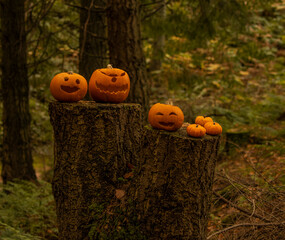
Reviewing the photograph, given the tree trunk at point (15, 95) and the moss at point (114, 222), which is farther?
the tree trunk at point (15, 95)

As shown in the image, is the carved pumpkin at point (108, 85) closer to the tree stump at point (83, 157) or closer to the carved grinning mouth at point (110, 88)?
the carved grinning mouth at point (110, 88)

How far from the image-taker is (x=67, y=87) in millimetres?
2568

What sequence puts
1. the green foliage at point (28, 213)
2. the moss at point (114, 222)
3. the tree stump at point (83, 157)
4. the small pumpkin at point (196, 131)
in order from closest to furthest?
the small pumpkin at point (196, 131), the moss at point (114, 222), the tree stump at point (83, 157), the green foliage at point (28, 213)

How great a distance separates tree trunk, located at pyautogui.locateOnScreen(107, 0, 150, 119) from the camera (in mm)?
4100

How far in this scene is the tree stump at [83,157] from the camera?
2.55 m

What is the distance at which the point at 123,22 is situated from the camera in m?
4.14

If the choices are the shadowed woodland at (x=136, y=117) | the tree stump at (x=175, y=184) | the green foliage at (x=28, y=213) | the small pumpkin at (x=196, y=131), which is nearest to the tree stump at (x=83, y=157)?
the shadowed woodland at (x=136, y=117)

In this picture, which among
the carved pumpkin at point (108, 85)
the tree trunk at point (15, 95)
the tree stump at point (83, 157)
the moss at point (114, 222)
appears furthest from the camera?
the tree trunk at point (15, 95)

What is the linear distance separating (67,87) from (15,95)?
335 cm

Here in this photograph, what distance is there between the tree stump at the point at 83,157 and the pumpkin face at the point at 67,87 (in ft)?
0.29

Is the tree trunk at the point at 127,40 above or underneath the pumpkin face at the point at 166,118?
above

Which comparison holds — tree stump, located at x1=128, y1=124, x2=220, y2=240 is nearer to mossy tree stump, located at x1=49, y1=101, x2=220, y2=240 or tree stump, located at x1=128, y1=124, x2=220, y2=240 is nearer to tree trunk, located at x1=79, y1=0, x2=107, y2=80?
mossy tree stump, located at x1=49, y1=101, x2=220, y2=240

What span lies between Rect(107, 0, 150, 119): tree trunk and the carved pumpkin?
1.57 m

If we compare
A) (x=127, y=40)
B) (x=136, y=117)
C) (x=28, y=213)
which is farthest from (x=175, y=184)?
(x=28, y=213)
